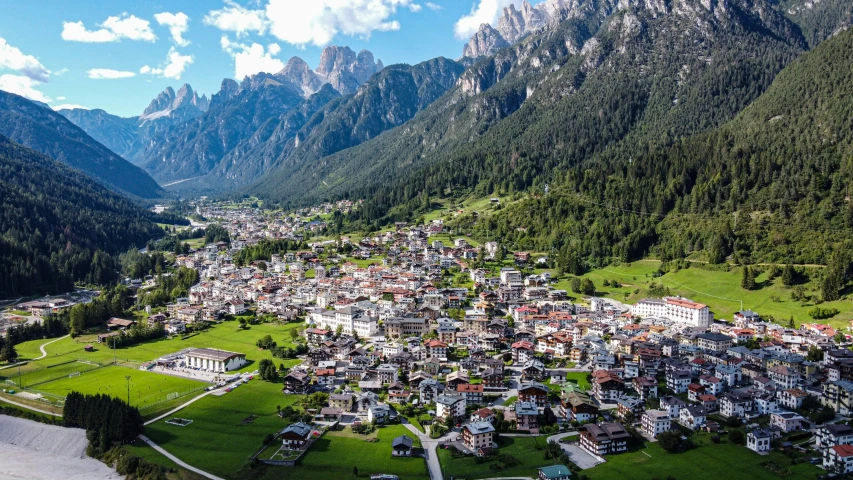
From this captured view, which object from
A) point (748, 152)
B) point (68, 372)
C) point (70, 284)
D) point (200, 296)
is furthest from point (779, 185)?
point (70, 284)

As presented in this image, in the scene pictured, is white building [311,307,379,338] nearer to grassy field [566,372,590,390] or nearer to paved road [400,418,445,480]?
grassy field [566,372,590,390]

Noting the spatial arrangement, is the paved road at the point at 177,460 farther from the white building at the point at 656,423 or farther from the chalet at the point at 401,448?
the white building at the point at 656,423

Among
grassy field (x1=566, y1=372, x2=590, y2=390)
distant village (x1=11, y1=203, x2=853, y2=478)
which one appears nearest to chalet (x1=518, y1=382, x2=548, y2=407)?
distant village (x1=11, y1=203, x2=853, y2=478)

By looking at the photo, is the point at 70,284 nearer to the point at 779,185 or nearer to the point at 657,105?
the point at 779,185

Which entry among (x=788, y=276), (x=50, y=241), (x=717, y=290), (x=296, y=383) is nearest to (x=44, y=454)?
(x=296, y=383)

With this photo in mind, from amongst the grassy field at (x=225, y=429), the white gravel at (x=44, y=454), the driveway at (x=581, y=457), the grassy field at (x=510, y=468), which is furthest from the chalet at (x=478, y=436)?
the white gravel at (x=44, y=454)

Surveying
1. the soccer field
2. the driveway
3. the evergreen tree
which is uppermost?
the evergreen tree
